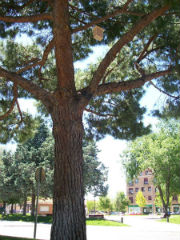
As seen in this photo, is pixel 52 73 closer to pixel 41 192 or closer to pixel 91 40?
pixel 91 40

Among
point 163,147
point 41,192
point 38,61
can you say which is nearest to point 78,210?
point 38,61

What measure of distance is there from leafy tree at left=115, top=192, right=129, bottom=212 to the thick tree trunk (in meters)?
80.9

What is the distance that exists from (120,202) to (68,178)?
3235 inches

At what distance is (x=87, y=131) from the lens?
9.69 m

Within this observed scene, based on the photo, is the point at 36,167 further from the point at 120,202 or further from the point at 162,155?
the point at 120,202

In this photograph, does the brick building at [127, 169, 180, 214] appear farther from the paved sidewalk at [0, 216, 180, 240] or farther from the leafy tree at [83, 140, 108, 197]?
the paved sidewalk at [0, 216, 180, 240]

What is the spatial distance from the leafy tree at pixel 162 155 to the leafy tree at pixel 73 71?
2102 cm

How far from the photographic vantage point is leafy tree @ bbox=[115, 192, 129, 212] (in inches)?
3252

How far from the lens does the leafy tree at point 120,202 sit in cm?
8259

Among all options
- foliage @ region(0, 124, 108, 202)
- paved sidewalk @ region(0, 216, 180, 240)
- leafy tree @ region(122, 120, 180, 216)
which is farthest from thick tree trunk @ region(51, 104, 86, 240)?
leafy tree @ region(122, 120, 180, 216)

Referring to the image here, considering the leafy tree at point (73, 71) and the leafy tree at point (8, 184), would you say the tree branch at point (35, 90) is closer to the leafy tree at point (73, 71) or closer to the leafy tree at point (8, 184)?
the leafy tree at point (73, 71)

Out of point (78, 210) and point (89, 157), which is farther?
point (89, 157)

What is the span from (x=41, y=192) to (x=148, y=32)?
2171 cm

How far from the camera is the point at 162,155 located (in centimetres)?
2931
